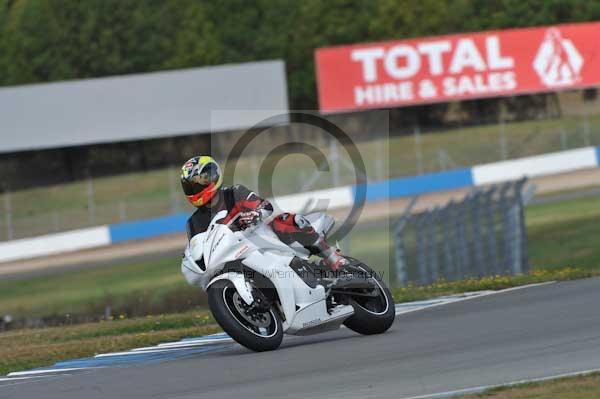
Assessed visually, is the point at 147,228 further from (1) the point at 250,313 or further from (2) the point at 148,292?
(1) the point at 250,313

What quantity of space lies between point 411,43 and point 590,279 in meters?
28.8

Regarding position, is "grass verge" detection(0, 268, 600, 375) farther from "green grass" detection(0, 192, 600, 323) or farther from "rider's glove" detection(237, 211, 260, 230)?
"green grass" detection(0, 192, 600, 323)

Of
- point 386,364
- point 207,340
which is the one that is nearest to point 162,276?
point 207,340

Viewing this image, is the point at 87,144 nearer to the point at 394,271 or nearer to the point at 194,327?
the point at 394,271

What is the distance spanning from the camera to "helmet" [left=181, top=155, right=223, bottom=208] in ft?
32.2

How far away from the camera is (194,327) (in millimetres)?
13508

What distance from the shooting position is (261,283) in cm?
967

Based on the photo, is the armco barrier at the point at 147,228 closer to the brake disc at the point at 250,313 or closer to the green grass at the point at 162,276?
the green grass at the point at 162,276

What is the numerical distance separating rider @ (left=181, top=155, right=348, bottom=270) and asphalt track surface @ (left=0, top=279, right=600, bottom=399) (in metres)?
0.95

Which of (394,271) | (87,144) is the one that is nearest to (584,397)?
(394,271)

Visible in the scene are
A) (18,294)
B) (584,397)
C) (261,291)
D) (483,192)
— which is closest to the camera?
(584,397)

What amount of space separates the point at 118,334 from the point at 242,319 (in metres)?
4.64

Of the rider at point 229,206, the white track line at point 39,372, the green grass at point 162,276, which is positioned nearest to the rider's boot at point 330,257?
the rider at point 229,206

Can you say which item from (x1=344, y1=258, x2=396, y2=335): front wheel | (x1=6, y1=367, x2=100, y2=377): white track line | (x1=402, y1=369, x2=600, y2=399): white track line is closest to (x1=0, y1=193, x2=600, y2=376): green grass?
(x1=6, y1=367, x2=100, y2=377): white track line
